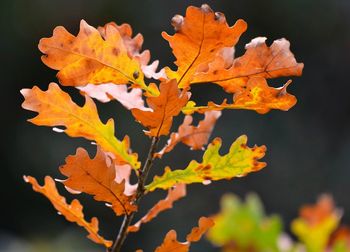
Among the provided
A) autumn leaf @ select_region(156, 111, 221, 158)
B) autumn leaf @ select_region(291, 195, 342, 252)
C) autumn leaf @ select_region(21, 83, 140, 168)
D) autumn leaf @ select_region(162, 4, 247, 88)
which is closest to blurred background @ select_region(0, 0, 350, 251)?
autumn leaf @ select_region(291, 195, 342, 252)

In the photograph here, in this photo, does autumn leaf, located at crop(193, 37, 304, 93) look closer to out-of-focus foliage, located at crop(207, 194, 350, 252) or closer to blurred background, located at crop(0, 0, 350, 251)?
out-of-focus foliage, located at crop(207, 194, 350, 252)

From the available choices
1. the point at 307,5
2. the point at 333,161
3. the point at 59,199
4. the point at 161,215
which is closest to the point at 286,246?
the point at 59,199

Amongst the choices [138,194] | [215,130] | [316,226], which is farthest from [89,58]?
[215,130]

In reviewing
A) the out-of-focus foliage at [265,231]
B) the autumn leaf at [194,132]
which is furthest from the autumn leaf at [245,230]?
the autumn leaf at [194,132]

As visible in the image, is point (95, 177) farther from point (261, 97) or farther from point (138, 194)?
point (261, 97)

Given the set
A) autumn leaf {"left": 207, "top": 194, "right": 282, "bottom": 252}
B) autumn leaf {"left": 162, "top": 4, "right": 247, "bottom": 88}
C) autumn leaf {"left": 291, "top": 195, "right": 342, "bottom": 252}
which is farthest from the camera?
autumn leaf {"left": 291, "top": 195, "right": 342, "bottom": 252}

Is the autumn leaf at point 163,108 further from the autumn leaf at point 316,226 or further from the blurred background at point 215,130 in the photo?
the blurred background at point 215,130

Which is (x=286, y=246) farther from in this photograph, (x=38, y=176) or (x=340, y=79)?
(x=340, y=79)
